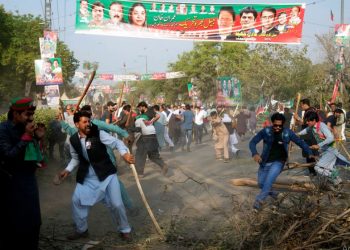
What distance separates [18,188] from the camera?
421 cm

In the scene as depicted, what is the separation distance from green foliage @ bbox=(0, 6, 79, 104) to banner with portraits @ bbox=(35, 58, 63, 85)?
2054 centimetres

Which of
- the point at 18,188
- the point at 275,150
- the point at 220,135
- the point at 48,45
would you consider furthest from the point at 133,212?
the point at 48,45

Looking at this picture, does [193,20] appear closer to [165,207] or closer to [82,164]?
[165,207]

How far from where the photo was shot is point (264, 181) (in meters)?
6.98

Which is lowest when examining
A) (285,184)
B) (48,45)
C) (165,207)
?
(165,207)

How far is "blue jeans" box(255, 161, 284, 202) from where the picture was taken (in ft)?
22.2

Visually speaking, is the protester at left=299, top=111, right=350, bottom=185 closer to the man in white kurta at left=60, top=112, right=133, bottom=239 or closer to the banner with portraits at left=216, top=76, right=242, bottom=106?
the man in white kurta at left=60, top=112, right=133, bottom=239

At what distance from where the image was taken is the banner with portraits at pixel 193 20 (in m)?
14.3

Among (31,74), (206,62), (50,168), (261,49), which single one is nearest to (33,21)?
(31,74)

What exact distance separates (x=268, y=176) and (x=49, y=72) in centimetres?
1043

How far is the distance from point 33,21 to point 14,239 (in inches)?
1484

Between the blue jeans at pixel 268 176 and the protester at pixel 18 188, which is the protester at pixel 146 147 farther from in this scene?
the protester at pixel 18 188

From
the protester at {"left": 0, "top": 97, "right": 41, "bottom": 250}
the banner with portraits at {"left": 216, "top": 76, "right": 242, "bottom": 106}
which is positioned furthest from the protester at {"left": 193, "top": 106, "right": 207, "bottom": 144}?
the protester at {"left": 0, "top": 97, "right": 41, "bottom": 250}

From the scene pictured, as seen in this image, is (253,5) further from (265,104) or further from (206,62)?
(206,62)
